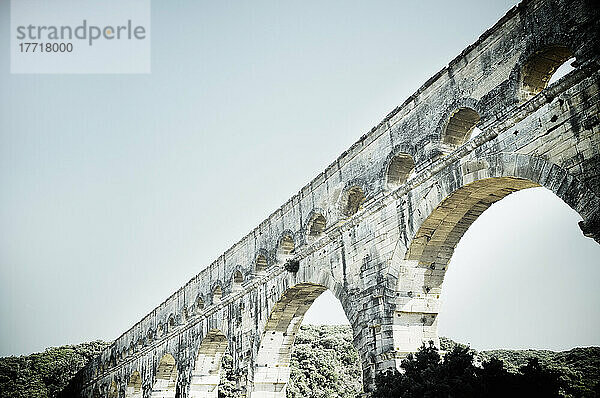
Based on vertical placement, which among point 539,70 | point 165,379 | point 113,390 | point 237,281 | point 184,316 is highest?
point 539,70

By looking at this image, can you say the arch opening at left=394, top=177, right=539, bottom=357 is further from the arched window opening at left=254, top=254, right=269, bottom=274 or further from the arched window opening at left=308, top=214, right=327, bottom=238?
the arched window opening at left=254, top=254, right=269, bottom=274

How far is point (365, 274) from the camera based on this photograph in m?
10.1

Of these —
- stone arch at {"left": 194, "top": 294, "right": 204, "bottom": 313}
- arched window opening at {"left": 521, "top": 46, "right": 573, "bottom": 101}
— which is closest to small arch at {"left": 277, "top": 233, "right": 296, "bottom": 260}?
stone arch at {"left": 194, "top": 294, "right": 204, "bottom": 313}

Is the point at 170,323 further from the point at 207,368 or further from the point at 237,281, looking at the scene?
the point at 237,281

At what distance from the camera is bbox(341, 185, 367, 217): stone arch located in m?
11.2

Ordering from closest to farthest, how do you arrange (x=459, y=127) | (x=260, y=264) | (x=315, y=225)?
(x=459, y=127)
(x=315, y=225)
(x=260, y=264)

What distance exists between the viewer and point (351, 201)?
11438mm

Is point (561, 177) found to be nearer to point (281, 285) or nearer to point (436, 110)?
point (436, 110)

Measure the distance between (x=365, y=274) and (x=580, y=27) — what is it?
17.6 feet

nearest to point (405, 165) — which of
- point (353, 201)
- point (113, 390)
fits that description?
point (353, 201)

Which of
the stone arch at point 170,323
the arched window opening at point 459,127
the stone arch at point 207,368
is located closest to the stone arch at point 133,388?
the stone arch at point 170,323

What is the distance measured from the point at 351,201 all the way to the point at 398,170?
1.78 metres

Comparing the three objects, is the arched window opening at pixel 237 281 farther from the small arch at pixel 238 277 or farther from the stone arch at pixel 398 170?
the stone arch at pixel 398 170

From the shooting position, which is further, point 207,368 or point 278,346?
point 207,368
